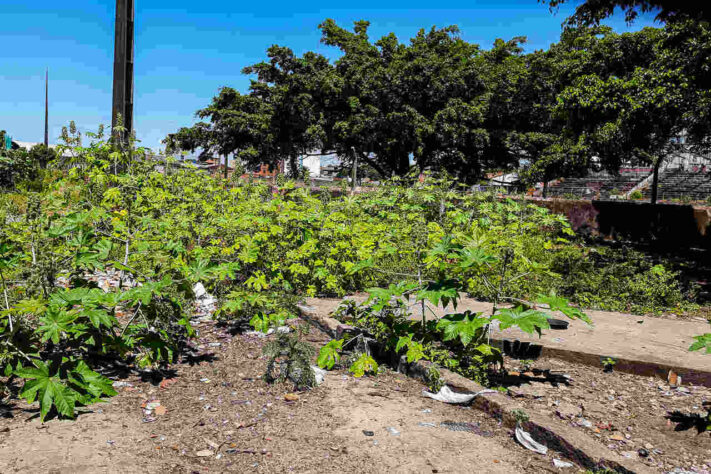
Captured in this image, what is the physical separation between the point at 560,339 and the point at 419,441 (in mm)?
2092

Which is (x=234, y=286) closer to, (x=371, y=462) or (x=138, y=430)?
(x=138, y=430)

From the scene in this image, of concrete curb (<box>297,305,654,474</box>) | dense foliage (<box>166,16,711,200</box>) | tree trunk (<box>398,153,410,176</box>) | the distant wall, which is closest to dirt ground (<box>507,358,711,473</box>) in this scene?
concrete curb (<box>297,305,654,474</box>)

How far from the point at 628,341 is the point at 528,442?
2077 mm

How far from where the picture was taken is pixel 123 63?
287 inches

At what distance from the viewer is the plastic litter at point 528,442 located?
8.37ft

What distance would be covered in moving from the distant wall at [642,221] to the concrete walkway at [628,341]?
917cm

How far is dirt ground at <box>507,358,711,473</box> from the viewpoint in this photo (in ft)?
8.66

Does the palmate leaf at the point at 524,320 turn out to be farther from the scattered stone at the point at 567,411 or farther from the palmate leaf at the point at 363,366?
the palmate leaf at the point at 363,366

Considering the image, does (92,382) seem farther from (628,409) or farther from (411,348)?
(628,409)

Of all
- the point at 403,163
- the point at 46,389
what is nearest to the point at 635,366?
the point at 46,389

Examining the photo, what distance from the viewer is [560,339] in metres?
4.21

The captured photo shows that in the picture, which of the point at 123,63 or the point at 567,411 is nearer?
the point at 567,411

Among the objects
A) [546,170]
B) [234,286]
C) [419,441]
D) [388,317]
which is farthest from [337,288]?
[546,170]

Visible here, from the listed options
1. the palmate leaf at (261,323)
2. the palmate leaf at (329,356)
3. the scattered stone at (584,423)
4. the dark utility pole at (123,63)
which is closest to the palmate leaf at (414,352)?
the palmate leaf at (329,356)
